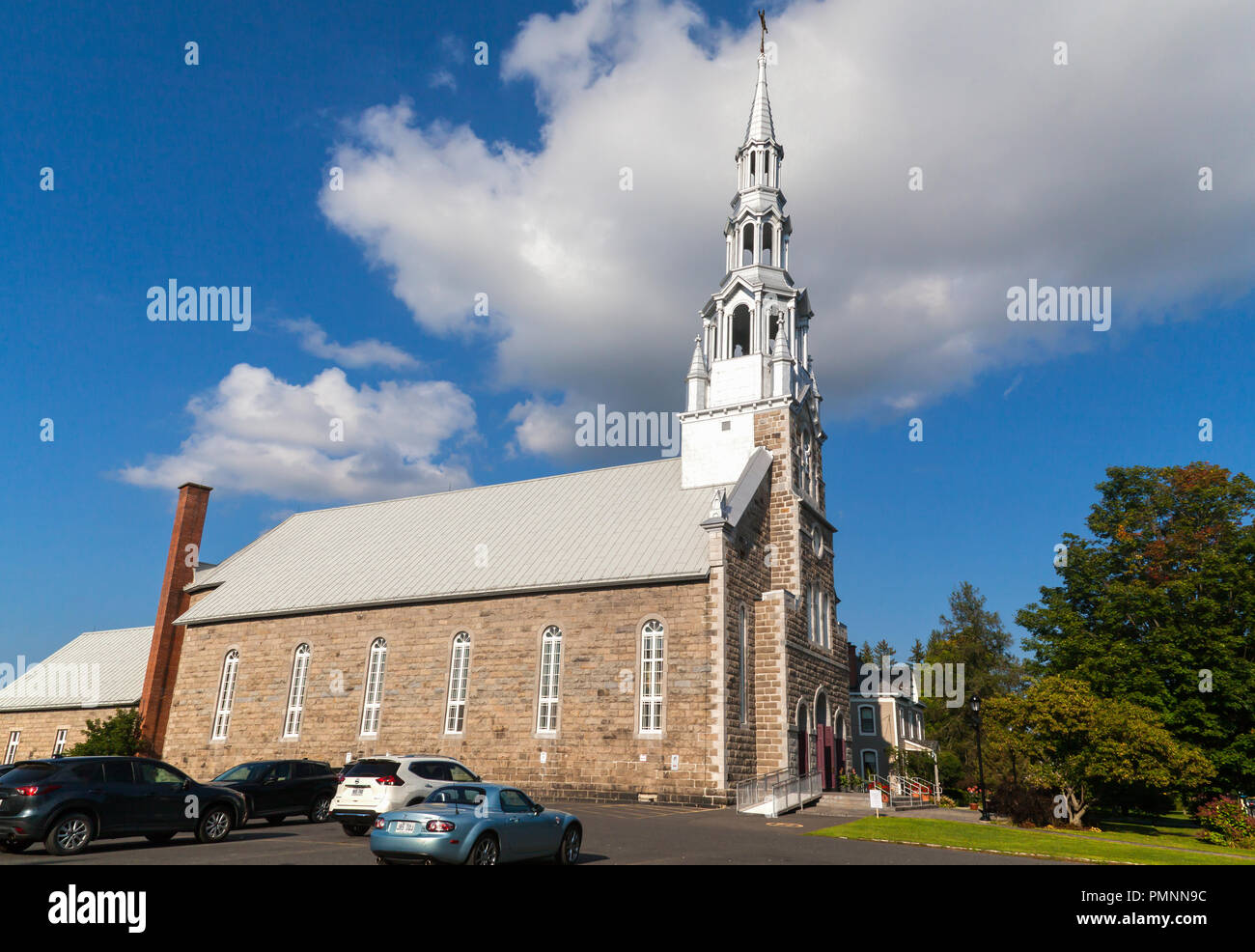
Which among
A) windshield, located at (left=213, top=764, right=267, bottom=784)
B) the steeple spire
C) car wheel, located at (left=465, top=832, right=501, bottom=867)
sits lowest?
windshield, located at (left=213, top=764, right=267, bottom=784)

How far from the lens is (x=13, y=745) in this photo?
4616 centimetres

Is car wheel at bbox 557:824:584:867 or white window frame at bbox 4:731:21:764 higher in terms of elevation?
car wheel at bbox 557:824:584:867

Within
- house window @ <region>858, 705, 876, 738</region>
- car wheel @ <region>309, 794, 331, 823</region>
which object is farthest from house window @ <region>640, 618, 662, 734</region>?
house window @ <region>858, 705, 876, 738</region>

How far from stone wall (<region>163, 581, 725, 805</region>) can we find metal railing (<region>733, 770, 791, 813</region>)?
1.06m

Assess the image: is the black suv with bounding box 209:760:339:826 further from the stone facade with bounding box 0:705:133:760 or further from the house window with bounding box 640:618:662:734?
the stone facade with bounding box 0:705:133:760

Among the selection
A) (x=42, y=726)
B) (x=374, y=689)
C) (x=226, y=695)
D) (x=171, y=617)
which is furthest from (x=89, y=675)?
(x=374, y=689)

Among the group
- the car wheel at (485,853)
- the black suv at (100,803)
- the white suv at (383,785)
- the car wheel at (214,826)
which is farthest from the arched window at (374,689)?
the car wheel at (485,853)

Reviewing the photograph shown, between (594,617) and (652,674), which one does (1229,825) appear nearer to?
(652,674)

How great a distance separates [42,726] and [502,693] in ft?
106

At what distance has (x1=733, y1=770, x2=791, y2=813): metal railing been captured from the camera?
24609 mm

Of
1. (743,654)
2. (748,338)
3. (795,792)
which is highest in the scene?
(748,338)

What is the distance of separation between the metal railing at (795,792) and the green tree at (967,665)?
23183mm
